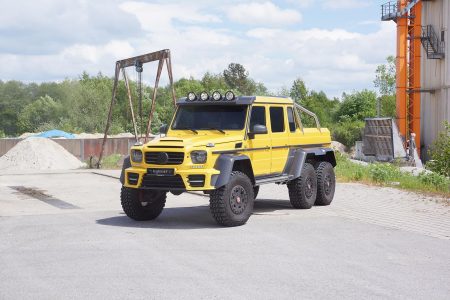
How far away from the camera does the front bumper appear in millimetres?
11102

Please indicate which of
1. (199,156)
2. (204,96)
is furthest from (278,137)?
(199,156)

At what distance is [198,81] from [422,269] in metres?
90.3

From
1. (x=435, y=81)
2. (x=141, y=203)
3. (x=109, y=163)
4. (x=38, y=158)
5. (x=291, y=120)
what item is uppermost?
(x=435, y=81)

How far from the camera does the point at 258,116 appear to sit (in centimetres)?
1273

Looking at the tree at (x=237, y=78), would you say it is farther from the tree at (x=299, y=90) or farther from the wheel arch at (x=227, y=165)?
the wheel arch at (x=227, y=165)

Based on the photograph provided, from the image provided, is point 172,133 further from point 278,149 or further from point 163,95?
point 163,95

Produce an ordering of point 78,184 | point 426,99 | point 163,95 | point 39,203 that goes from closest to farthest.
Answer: point 39,203, point 78,184, point 426,99, point 163,95

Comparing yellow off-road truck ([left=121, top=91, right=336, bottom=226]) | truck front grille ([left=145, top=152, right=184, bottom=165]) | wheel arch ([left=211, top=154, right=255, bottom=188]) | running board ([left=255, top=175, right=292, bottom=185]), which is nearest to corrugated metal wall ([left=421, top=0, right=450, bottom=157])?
yellow off-road truck ([left=121, top=91, right=336, bottom=226])

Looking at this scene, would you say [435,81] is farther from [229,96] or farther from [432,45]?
[229,96]

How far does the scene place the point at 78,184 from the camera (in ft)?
70.5

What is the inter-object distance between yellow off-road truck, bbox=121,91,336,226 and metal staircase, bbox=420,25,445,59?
33273 millimetres

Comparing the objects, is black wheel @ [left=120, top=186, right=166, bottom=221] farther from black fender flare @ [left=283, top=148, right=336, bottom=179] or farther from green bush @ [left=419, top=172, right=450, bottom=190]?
green bush @ [left=419, top=172, right=450, bottom=190]

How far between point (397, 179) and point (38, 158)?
1954 cm

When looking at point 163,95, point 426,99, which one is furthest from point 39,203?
point 163,95
